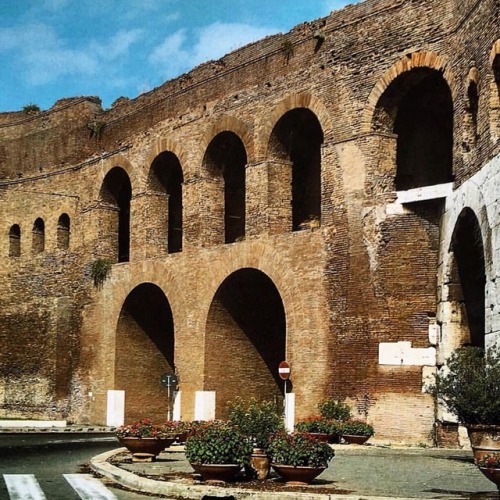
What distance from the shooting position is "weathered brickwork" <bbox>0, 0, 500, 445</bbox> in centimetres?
1945

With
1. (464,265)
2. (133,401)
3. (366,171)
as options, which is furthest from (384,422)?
(133,401)

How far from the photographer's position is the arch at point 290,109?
22297 millimetres

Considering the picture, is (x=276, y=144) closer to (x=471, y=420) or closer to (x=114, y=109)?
(x=114, y=109)

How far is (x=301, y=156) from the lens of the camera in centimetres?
2573

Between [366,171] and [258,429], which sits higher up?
[366,171]

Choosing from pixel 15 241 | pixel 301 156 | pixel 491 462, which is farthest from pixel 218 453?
pixel 15 241

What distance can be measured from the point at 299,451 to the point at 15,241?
23.0 m

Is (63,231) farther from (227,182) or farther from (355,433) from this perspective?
(355,433)

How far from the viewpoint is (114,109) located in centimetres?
3064

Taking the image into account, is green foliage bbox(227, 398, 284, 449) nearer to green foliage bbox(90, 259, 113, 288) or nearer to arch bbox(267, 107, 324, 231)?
arch bbox(267, 107, 324, 231)

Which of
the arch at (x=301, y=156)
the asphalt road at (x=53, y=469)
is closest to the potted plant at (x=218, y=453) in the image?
the asphalt road at (x=53, y=469)

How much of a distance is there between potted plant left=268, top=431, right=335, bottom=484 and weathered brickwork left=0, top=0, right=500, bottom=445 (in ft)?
18.4

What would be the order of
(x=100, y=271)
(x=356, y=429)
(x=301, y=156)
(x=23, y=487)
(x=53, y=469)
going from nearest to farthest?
(x=23, y=487) → (x=53, y=469) → (x=356, y=429) → (x=301, y=156) → (x=100, y=271)

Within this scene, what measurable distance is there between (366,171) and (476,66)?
12.4 feet
